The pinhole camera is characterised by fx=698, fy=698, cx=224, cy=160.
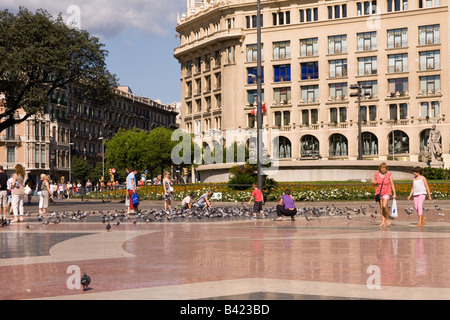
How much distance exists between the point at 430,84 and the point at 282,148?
825 inches

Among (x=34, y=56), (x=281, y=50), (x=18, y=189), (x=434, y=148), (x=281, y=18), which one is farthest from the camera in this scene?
(x=281, y=18)

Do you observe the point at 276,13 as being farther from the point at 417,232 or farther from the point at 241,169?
the point at 417,232

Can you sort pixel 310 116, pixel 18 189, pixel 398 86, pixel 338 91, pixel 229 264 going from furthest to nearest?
pixel 310 116 → pixel 338 91 → pixel 398 86 → pixel 18 189 → pixel 229 264

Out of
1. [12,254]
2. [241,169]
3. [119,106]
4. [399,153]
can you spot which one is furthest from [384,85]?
[12,254]

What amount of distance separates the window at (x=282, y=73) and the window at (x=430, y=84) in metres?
17.3

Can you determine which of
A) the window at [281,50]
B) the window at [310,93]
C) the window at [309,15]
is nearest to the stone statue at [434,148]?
the window at [310,93]

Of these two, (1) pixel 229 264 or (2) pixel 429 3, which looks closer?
(1) pixel 229 264

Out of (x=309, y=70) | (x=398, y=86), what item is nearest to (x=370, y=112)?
(x=398, y=86)

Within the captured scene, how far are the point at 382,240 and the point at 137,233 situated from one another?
249 inches

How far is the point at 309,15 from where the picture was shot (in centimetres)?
9306

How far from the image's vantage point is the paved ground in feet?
25.8

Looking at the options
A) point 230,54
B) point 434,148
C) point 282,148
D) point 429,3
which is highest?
point 429,3

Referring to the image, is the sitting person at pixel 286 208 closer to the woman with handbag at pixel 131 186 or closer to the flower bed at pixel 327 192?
the woman with handbag at pixel 131 186

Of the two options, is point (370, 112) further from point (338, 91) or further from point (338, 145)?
point (338, 145)
